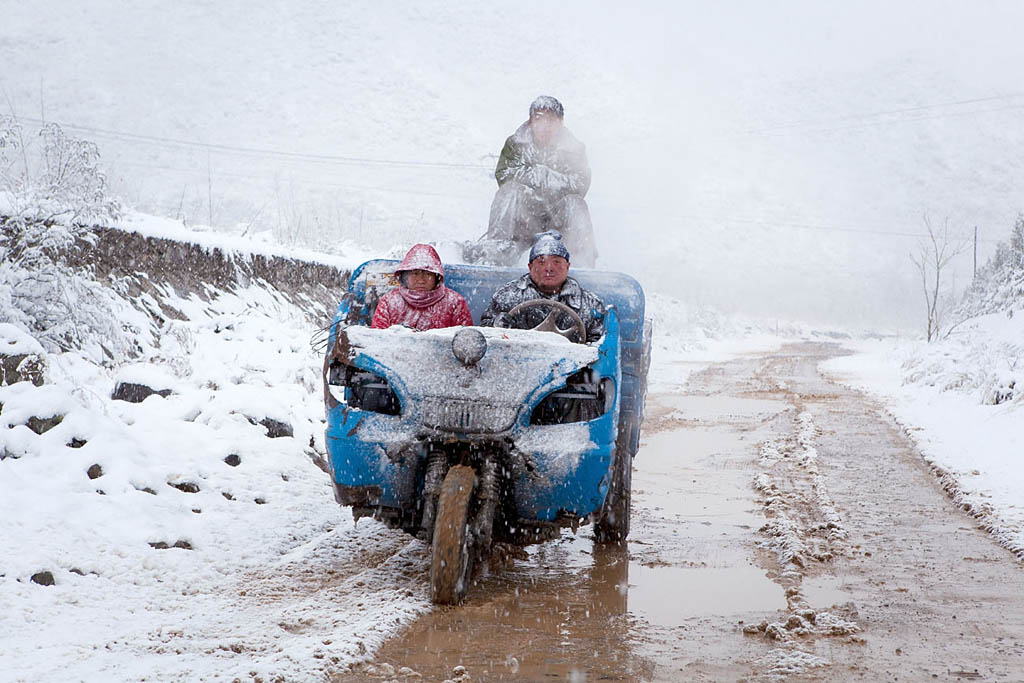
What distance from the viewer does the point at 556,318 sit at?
5.73m

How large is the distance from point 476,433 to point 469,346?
17.1 inches

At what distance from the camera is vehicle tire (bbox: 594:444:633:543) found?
574 centimetres

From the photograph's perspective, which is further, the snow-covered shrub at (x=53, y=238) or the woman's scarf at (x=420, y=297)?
the snow-covered shrub at (x=53, y=238)

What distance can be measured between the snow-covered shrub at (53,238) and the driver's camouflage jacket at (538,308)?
367 cm

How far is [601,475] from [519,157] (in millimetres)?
4196

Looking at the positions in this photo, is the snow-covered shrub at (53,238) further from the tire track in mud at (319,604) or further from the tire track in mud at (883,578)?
the tire track in mud at (883,578)

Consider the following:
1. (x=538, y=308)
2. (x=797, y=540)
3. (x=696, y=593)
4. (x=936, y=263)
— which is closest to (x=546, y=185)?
(x=538, y=308)

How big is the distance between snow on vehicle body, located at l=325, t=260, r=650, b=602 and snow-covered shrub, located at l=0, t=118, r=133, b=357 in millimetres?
3429

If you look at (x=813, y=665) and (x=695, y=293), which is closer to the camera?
(x=813, y=665)

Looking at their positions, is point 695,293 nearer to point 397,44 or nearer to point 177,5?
point 397,44

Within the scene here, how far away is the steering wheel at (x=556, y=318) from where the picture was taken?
216 inches

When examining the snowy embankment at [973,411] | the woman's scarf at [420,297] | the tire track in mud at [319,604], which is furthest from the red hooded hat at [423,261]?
the snowy embankment at [973,411]

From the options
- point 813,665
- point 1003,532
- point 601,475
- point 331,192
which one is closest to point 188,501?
point 601,475

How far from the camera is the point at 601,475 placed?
4.79 metres
